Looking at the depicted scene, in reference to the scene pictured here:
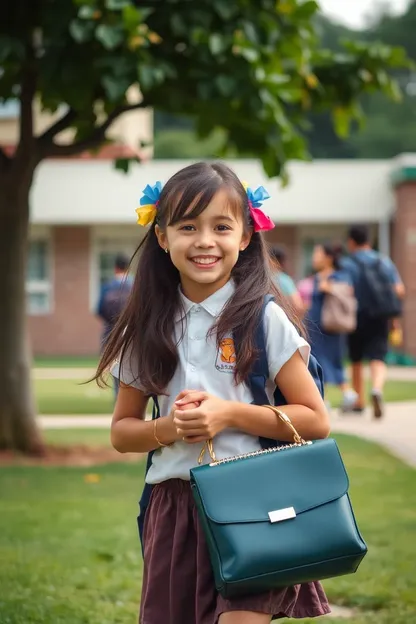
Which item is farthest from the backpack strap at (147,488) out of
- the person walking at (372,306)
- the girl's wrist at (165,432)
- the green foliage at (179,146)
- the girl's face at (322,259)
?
the green foliage at (179,146)

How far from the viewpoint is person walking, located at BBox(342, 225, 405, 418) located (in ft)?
41.1

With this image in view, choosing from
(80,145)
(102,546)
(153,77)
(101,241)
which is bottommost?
(101,241)

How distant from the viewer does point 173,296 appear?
352 cm

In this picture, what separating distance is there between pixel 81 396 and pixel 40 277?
13245 mm

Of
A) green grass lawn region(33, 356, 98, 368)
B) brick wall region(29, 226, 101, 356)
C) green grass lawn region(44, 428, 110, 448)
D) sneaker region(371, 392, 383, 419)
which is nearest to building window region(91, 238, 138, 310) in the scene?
brick wall region(29, 226, 101, 356)

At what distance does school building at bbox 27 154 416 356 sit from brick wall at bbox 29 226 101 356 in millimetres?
23

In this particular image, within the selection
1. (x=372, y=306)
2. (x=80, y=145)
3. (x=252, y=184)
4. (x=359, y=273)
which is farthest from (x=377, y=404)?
(x=252, y=184)

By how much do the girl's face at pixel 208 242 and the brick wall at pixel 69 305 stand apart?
25.8m

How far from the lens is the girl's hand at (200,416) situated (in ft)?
10.1

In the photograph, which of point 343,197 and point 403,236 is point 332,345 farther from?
point 343,197

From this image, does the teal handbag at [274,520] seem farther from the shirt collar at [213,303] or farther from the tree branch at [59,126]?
the tree branch at [59,126]

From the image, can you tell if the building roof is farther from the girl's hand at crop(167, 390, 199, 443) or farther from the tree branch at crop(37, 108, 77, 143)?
the girl's hand at crop(167, 390, 199, 443)

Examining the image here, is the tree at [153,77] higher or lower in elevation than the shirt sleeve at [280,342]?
higher

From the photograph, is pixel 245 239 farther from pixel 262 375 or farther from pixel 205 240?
pixel 262 375
